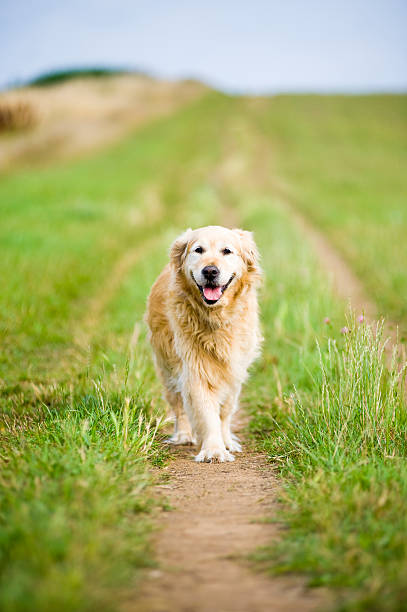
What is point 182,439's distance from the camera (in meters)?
4.78

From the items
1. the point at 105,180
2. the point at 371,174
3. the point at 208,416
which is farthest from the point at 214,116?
the point at 208,416

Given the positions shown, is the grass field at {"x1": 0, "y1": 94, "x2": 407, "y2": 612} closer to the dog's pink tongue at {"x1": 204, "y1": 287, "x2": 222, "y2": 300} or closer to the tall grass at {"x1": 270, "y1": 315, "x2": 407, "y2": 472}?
the tall grass at {"x1": 270, "y1": 315, "x2": 407, "y2": 472}

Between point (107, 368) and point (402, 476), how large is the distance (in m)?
3.12

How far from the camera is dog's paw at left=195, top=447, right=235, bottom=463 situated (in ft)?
13.6

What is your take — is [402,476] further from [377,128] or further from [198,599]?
[377,128]

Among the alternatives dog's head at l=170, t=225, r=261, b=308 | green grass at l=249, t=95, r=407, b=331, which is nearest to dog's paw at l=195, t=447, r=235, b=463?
dog's head at l=170, t=225, r=261, b=308

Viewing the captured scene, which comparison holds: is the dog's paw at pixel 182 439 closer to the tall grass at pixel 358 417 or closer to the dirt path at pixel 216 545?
the dirt path at pixel 216 545

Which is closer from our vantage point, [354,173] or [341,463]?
[341,463]

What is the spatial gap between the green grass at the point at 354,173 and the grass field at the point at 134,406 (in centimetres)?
19

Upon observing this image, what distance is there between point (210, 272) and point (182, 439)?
4.72ft

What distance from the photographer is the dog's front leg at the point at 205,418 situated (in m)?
4.18

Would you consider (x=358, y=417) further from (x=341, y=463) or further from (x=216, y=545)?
(x=216, y=545)

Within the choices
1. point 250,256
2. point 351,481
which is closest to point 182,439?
point 250,256

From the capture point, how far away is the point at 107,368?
5477mm
